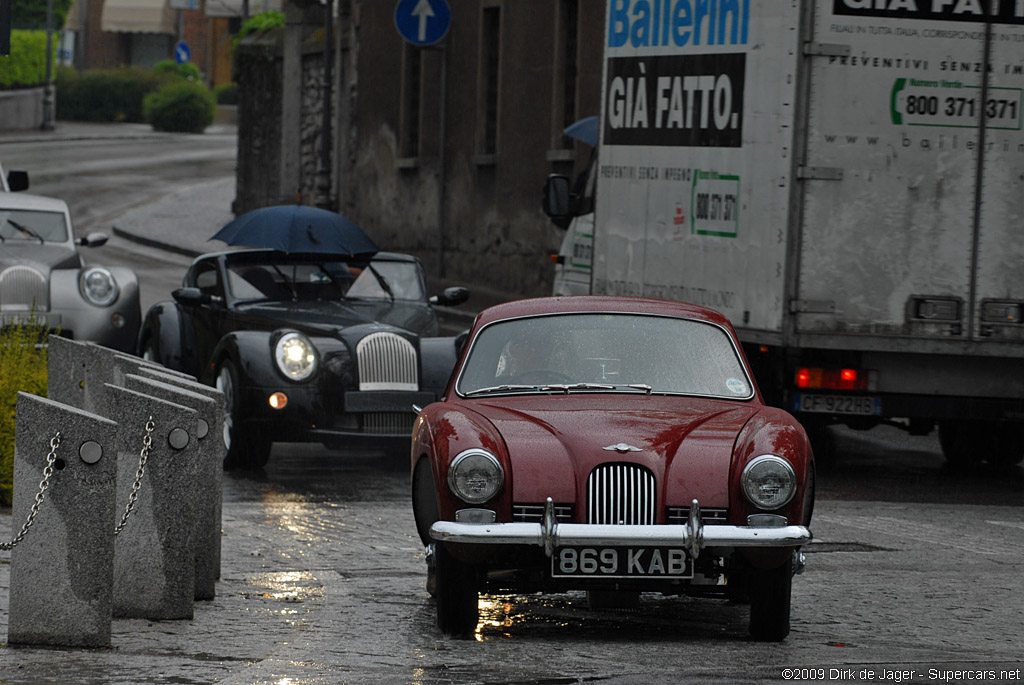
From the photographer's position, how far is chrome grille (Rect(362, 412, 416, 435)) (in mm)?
12094

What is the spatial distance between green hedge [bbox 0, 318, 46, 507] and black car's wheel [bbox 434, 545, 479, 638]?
3789 millimetres

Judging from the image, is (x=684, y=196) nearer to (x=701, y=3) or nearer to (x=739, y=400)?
(x=701, y=3)

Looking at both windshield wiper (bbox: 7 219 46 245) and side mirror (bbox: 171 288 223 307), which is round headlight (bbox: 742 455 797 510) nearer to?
side mirror (bbox: 171 288 223 307)

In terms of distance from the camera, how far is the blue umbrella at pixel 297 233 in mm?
13586

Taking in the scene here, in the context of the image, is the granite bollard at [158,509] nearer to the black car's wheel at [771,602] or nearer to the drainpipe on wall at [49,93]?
the black car's wheel at [771,602]

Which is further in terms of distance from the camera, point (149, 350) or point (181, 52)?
point (181, 52)

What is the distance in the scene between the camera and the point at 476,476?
22.9 ft

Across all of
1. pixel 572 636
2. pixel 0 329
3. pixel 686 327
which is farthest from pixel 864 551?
pixel 0 329

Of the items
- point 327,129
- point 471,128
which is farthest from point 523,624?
point 327,129

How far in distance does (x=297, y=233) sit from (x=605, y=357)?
19.8 feet

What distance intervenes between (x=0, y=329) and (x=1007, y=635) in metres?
7.14

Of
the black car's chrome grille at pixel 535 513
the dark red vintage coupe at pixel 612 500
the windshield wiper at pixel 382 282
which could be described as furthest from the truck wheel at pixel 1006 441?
the black car's chrome grille at pixel 535 513

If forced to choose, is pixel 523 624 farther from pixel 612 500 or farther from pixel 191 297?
pixel 191 297

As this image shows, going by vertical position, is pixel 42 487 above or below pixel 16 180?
below
